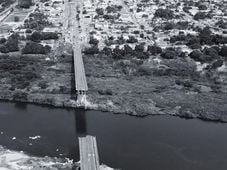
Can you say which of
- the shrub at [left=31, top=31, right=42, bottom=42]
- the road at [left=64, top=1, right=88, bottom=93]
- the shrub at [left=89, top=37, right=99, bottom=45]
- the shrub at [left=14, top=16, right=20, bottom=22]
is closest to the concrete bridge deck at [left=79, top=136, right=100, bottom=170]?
the road at [left=64, top=1, right=88, bottom=93]

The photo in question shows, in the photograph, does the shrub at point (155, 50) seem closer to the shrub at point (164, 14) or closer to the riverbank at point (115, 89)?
the riverbank at point (115, 89)

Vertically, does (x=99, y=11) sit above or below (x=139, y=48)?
above

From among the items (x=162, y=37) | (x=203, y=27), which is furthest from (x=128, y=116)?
(x=203, y=27)

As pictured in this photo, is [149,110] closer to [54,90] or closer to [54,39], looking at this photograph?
[54,90]

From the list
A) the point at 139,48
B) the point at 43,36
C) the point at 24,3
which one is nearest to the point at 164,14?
the point at 139,48

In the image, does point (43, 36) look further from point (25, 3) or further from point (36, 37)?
point (25, 3)

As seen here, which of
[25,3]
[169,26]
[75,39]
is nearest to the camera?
[75,39]

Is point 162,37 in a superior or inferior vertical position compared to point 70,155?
superior
